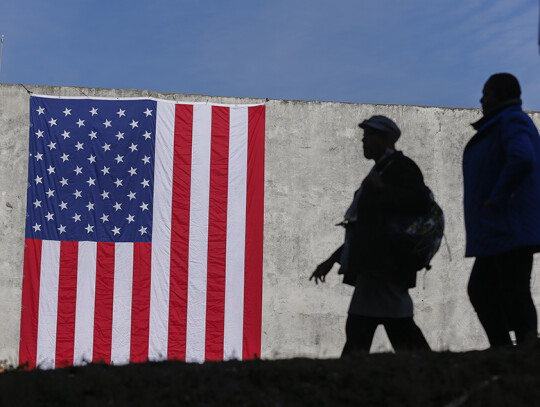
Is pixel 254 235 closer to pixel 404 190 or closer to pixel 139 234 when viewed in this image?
pixel 139 234

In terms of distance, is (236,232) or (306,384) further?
(236,232)

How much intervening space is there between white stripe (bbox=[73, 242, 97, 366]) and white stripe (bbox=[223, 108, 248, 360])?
6.60 ft

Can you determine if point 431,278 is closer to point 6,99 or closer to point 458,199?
point 458,199

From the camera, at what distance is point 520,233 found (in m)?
3.67

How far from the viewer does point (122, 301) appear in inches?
399

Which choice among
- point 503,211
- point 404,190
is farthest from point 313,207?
point 503,211

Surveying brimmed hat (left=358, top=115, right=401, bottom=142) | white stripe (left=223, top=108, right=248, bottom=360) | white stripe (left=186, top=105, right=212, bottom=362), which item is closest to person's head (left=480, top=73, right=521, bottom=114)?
brimmed hat (left=358, top=115, right=401, bottom=142)

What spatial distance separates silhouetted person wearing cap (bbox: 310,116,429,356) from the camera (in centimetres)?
398

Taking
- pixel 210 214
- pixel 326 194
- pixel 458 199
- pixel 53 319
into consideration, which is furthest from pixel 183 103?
pixel 458 199

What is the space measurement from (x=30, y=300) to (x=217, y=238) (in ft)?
9.64

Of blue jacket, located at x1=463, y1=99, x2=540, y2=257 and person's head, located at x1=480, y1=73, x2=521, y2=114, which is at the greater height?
person's head, located at x1=480, y1=73, x2=521, y2=114

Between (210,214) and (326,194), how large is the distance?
1900mm

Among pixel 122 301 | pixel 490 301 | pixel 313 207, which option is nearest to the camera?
pixel 490 301

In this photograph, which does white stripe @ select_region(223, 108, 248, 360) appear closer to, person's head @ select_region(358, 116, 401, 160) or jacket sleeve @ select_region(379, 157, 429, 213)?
person's head @ select_region(358, 116, 401, 160)
